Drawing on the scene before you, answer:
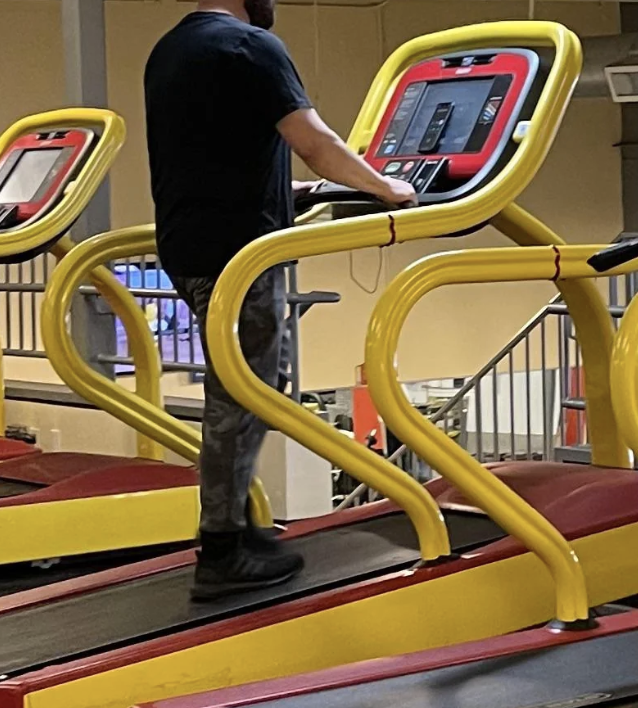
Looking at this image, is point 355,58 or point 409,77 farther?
point 355,58

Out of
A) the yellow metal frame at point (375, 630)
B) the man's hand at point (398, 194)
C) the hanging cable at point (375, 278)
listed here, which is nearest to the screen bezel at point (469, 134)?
the man's hand at point (398, 194)

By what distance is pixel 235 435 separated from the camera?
108 inches

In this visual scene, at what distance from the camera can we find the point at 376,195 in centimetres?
275

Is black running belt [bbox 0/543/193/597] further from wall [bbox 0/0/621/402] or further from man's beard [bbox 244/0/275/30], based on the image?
wall [bbox 0/0/621/402]

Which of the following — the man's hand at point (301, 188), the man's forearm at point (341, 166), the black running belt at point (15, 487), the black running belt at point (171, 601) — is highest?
the man's forearm at point (341, 166)

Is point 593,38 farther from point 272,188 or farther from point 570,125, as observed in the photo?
point 272,188

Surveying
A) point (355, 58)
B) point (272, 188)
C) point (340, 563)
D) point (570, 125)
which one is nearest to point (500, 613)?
point (340, 563)

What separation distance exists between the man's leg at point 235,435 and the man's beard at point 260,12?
0.58 m

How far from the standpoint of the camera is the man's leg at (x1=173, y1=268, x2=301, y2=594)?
2.73 meters

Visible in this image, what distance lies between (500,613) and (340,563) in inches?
15.0

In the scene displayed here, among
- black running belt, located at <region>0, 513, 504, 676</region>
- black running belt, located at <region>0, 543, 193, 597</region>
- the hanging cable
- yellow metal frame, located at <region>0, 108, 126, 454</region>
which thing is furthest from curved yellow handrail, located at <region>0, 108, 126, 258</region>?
the hanging cable

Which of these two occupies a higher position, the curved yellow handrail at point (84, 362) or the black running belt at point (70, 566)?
the curved yellow handrail at point (84, 362)

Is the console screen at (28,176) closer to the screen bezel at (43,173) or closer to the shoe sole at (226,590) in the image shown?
the screen bezel at (43,173)

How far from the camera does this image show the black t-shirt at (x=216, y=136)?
8.64ft
